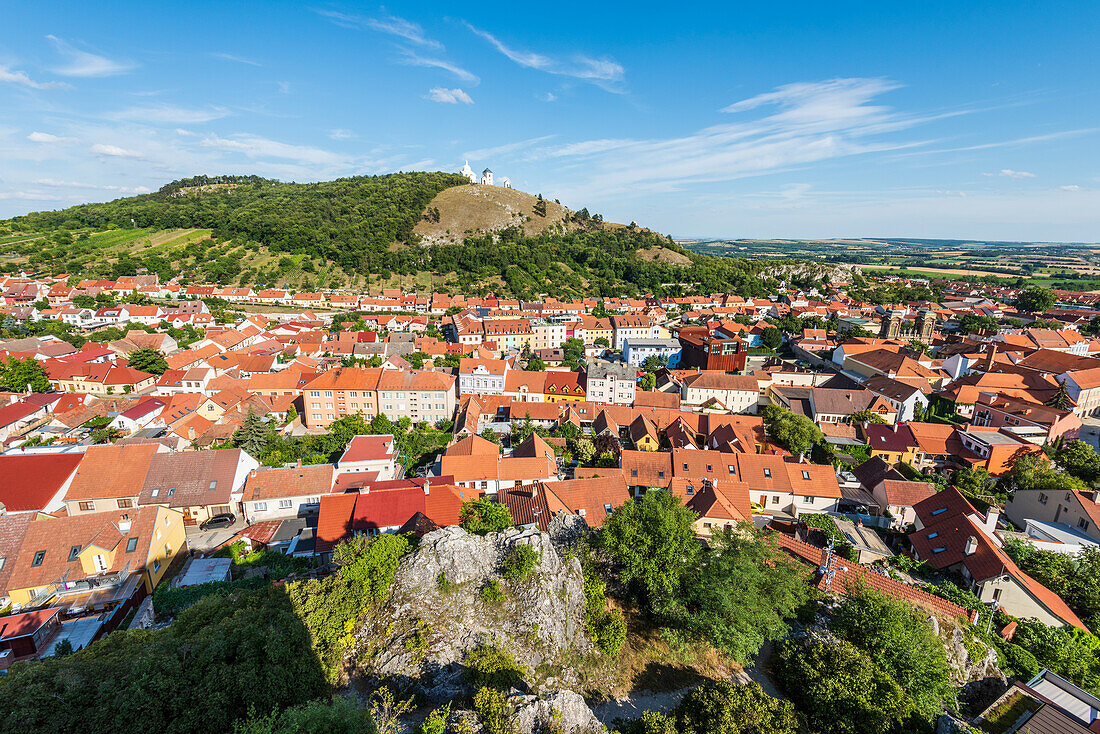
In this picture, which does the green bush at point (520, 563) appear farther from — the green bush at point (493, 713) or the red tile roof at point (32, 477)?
the red tile roof at point (32, 477)

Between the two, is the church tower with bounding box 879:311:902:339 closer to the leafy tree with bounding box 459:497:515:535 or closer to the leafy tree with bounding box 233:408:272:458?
the leafy tree with bounding box 459:497:515:535

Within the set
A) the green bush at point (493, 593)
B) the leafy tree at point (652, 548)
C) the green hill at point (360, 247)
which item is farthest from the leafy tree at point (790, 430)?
the green hill at point (360, 247)

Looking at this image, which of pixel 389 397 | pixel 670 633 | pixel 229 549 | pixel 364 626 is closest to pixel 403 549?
pixel 364 626

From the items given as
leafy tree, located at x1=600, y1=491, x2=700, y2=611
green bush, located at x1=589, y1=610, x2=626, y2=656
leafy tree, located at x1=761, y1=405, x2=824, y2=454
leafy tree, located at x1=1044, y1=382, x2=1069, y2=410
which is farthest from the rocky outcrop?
leafy tree, located at x1=1044, y1=382, x2=1069, y2=410

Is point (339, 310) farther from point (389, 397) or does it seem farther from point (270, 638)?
point (270, 638)

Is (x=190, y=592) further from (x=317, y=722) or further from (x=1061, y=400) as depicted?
(x=1061, y=400)
